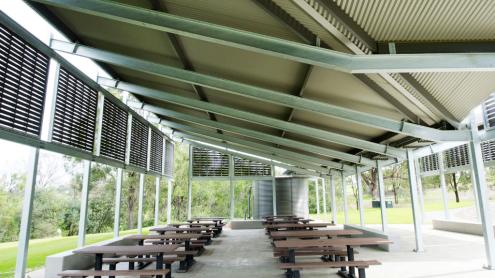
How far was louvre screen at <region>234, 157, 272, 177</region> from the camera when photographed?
585 inches

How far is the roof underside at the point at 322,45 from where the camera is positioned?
10.3ft

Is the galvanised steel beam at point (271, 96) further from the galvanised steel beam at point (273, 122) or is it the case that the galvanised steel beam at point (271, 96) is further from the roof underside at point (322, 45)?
the galvanised steel beam at point (273, 122)

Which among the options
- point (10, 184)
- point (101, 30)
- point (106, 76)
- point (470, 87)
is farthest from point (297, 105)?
point (10, 184)

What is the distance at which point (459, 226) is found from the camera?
37.1 feet

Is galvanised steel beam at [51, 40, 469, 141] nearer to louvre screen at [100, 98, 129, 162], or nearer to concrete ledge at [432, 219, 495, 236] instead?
louvre screen at [100, 98, 129, 162]

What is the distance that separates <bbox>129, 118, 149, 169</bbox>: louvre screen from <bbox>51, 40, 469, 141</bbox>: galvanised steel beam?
3828 millimetres

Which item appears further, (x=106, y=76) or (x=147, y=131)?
(x=147, y=131)

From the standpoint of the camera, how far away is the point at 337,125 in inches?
286

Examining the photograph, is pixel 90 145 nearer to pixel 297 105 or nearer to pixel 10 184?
pixel 297 105

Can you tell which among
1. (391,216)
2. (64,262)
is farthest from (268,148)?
(391,216)

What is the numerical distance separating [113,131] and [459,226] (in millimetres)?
11662

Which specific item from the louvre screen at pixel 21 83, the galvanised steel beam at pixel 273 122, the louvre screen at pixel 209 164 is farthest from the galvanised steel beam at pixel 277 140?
the louvre screen at pixel 209 164

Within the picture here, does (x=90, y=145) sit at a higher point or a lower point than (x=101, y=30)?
lower

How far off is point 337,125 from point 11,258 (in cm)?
1212
